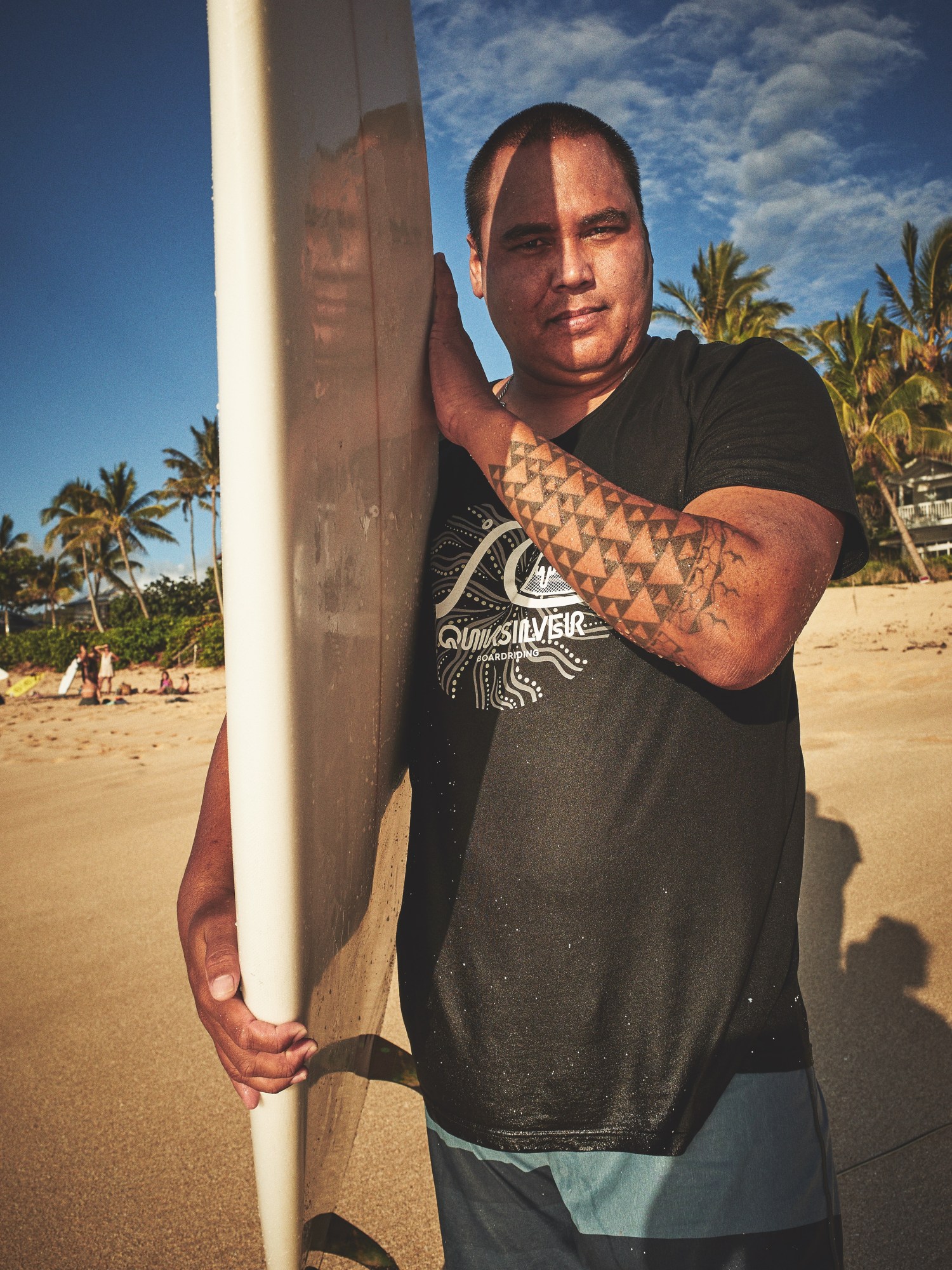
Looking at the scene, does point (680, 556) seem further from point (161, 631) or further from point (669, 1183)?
point (161, 631)

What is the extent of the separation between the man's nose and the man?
0.19 meters

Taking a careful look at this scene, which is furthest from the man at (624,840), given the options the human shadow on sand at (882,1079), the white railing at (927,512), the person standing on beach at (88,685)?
the white railing at (927,512)

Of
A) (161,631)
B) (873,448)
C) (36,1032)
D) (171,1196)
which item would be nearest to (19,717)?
(161,631)

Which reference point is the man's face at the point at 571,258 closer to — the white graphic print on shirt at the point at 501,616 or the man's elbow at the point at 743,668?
the white graphic print on shirt at the point at 501,616

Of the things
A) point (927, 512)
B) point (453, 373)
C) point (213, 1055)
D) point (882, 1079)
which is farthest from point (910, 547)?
point (453, 373)

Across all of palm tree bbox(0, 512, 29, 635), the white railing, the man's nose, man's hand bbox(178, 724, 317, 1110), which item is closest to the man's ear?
the man's nose

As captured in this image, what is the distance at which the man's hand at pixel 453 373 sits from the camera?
3.55 ft

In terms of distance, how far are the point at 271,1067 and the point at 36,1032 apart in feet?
10.1

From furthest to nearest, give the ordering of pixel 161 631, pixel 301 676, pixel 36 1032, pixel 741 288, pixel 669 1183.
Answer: pixel 161 631 → pixel 741 288 → pixel 36 1032 → pixel 669 1183 → pixel 301 676

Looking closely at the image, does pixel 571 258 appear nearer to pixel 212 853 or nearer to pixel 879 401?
pixel 212 853

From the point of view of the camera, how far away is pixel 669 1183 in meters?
1.02

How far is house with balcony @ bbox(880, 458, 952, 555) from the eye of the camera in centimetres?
3384

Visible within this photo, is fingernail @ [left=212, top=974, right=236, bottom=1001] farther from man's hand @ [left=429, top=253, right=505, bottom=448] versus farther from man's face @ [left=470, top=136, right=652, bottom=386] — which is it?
man's face @ [left=470, top=136, right=652, bottom=386]

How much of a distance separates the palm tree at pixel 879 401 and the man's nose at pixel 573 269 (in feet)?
68.0
